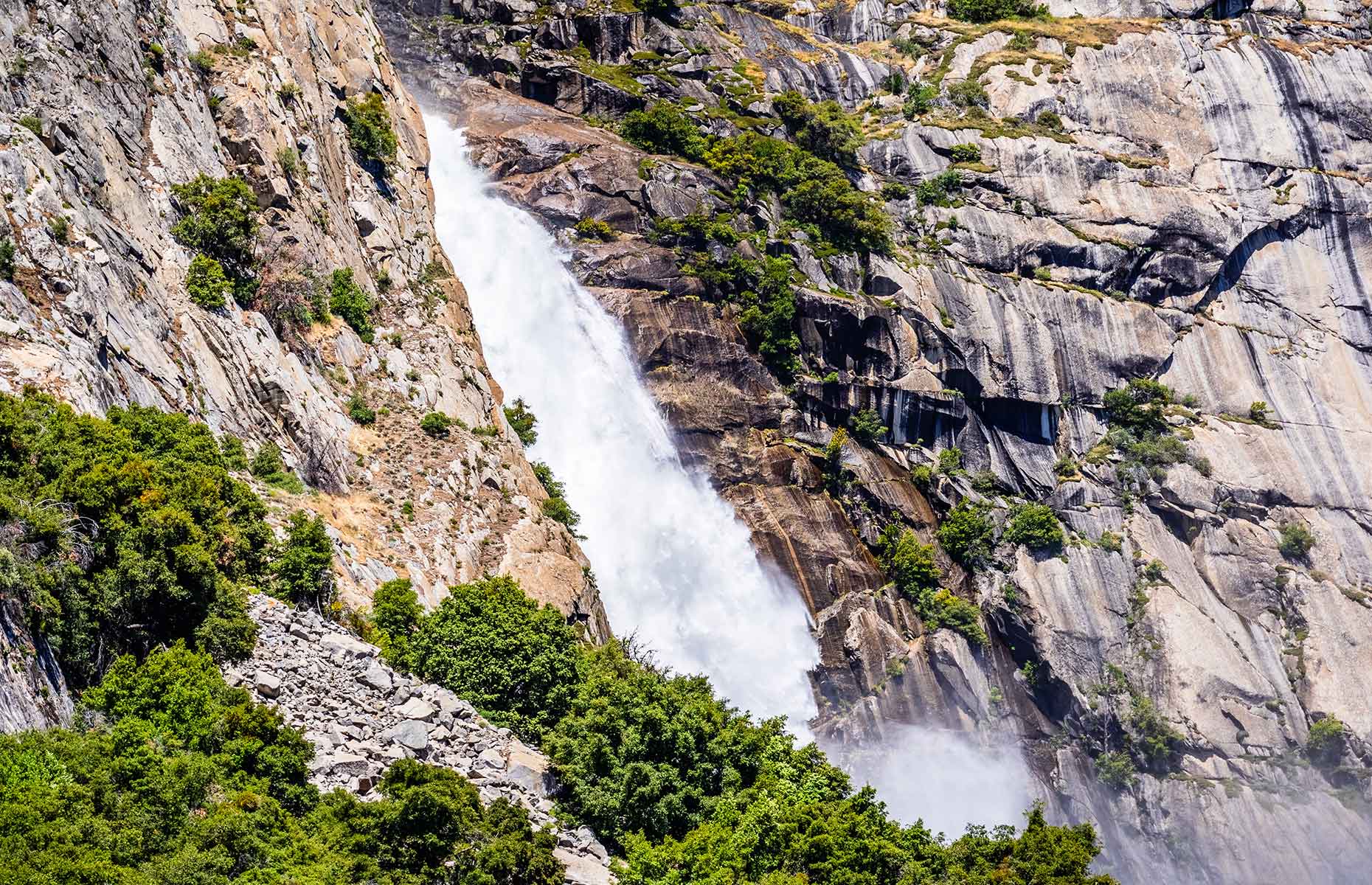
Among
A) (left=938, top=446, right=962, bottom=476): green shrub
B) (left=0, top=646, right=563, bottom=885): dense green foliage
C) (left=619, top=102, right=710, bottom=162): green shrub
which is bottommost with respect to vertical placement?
(left=0, top=646, right=563, bottom=885): dense green foliage

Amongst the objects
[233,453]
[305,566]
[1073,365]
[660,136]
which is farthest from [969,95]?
[305,566]

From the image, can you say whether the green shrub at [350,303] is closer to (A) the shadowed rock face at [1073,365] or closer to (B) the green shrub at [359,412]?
(B) the green shrub at [359,412]

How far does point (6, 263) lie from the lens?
28516 mm

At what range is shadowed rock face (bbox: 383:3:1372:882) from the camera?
60.8 m

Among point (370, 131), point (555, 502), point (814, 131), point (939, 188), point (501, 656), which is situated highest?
point (814, 131)

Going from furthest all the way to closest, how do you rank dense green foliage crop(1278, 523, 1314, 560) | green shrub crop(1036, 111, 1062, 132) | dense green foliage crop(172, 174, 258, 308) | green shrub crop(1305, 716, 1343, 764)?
green shrub crop(1036, 111, 1062, 132) < dense green foliage crop(1278, 523, 1314, 560) < green shrub crop(1305, 716, 1343, 764) < dense green foliage crop(172, 174, 258, 308)

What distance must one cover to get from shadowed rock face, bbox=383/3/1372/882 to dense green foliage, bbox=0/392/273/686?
112 feet

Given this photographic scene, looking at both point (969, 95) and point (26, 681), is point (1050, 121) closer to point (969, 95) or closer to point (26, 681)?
point (969, 95)

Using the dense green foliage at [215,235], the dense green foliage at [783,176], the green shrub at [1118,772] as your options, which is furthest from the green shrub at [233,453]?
the green shrub at [1118,772]

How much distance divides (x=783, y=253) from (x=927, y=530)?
18.0 metres

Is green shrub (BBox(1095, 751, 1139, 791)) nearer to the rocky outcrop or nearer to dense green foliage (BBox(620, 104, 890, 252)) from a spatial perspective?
dense green foliage (BBox(620, 104, 890, 252))

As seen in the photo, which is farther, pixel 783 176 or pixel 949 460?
pixel 783 176

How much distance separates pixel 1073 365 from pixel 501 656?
50.0 metres

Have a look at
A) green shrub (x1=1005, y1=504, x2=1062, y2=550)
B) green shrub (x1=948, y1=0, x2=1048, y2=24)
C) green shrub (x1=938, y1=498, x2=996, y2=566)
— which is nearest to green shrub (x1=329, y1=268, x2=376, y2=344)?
green shrub (x1=938, y1=498, x2=996, y2=566)
